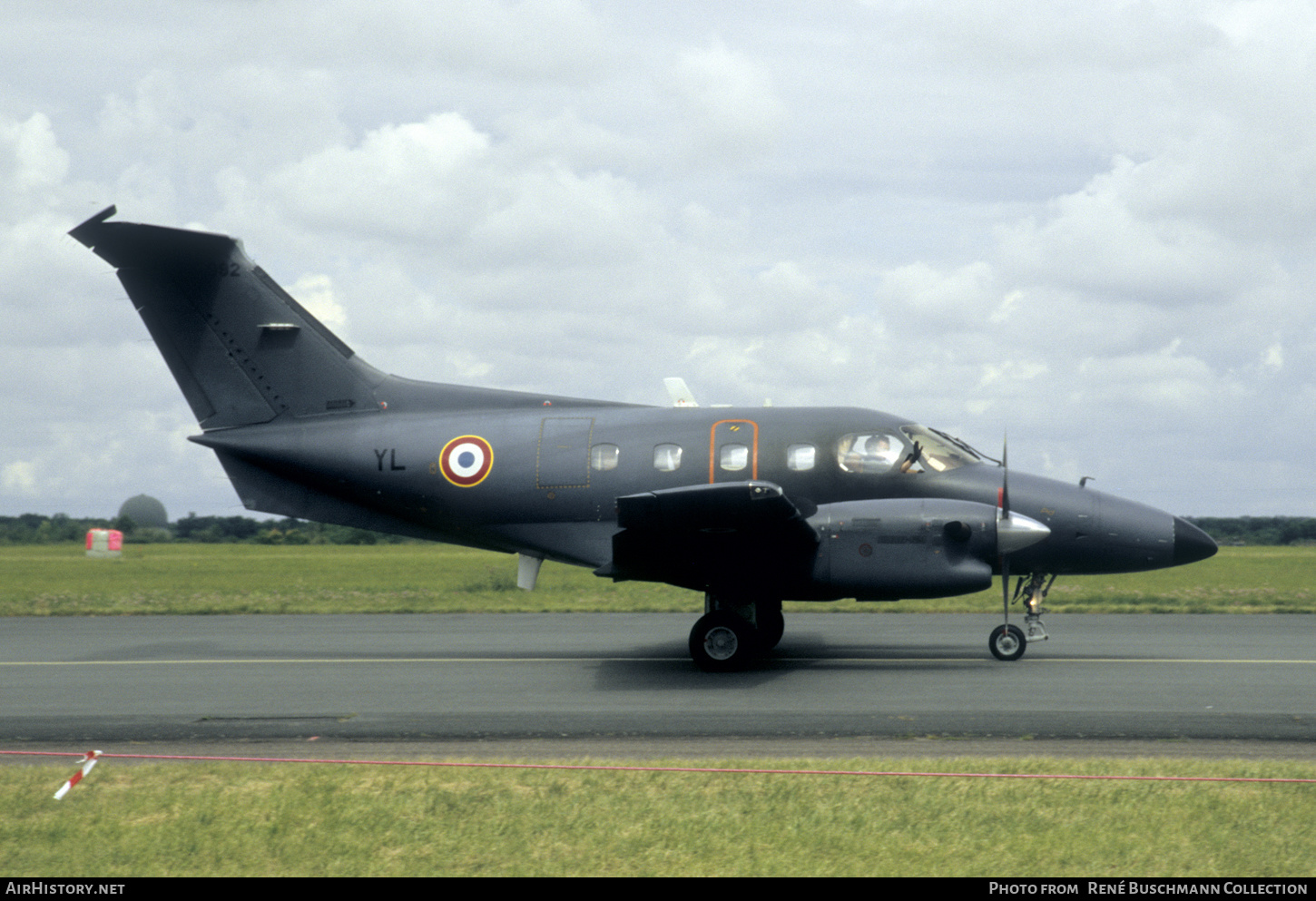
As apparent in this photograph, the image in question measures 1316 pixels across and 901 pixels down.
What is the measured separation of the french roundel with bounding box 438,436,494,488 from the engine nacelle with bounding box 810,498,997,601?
455 cm

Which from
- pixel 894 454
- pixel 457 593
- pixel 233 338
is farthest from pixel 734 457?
pixel 457 593

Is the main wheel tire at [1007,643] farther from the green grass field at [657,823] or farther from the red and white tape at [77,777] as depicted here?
the red and white tape at [77,777]

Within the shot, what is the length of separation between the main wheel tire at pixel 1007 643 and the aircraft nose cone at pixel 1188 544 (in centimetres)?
216

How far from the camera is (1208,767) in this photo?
732 centimetres

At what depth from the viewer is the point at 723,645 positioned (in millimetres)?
12539

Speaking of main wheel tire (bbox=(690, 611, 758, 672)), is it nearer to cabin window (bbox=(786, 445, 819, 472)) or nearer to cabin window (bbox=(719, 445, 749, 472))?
cabin window (bbox=(719, 445, 749, 472))

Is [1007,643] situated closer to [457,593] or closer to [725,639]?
[725,639]

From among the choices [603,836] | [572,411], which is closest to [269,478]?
[572,411]

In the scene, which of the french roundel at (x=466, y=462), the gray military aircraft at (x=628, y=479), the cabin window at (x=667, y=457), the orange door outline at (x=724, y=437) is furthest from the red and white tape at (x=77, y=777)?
the orange door outline at (x=724, y=437)

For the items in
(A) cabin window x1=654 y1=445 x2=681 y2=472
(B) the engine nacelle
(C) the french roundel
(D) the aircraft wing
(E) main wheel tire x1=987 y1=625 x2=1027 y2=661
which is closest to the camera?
(D) the aircraft wing

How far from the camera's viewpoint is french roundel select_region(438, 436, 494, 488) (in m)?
14.2

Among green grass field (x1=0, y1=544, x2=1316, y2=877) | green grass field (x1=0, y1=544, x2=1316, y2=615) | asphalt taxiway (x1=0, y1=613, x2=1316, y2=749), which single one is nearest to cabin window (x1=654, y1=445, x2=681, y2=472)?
asphalt taxiway (x1=0, y1=613, x2=1316, y2=749)

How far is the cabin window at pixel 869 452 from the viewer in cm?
1345

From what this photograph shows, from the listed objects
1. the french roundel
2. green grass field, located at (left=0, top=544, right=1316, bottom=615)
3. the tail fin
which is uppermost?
the tail fin
